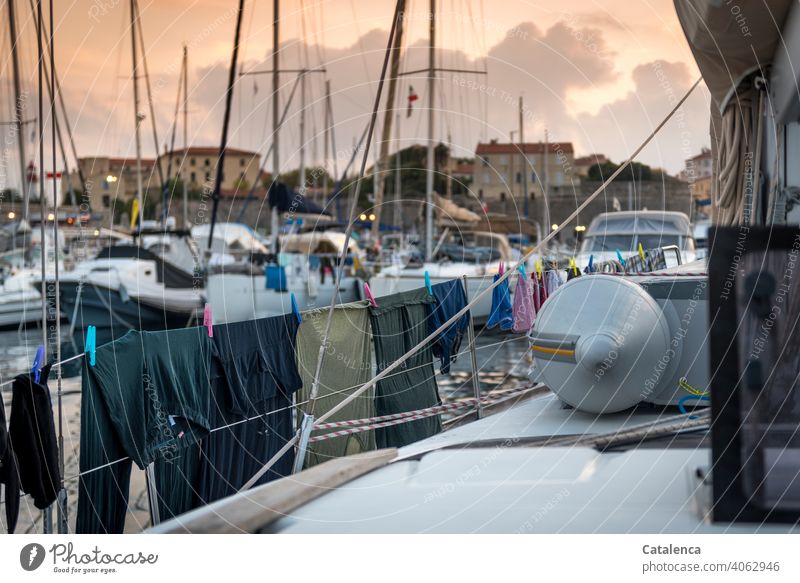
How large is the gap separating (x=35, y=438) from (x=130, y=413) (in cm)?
60

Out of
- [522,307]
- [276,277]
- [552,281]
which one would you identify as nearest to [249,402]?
[522,307]

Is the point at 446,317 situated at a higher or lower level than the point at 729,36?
lower

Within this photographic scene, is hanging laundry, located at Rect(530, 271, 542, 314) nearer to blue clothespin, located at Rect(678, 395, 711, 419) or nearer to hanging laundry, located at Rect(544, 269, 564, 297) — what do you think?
hanging laundry, located at Rect(544, 269, 564, 297)

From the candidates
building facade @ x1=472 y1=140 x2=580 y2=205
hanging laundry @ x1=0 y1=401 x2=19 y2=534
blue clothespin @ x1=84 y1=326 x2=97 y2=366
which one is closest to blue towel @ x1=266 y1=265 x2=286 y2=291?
building facade @ x1=472 y1=140 x2=580 y2=205

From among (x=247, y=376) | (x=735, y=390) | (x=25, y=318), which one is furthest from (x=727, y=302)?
(x=25, y=318)

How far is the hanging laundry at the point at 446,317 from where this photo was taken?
8.62 meters

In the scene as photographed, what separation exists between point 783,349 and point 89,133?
749 inches

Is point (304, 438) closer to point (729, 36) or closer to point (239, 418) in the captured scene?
point (239, 418)

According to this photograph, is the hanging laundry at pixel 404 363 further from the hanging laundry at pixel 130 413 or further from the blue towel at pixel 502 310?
the hanging laundry at pixel 130 413

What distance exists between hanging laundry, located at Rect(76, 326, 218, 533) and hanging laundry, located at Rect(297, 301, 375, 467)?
58.4 inches

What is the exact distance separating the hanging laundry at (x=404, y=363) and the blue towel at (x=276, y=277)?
450 inches

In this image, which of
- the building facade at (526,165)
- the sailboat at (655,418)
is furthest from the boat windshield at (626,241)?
the sailboat at (655,418)

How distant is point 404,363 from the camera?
27.4ft
